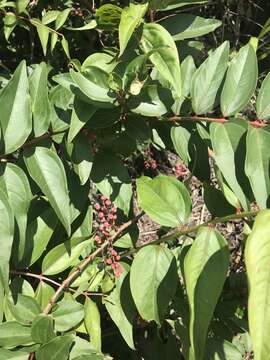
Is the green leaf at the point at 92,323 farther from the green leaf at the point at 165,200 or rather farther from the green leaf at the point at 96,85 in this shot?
the green leaf at the point at 96,85

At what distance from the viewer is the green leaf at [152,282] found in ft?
3.07

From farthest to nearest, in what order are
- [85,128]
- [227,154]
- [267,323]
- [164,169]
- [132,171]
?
[164,169], [132,171], [85,128], [227,154], [267,323]

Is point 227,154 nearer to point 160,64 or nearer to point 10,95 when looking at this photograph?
point 160,64

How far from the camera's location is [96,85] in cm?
90

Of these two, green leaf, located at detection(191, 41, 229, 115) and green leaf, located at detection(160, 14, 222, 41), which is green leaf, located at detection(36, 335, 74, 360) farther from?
green leaf, located at detection(160, 14, 222, 41)

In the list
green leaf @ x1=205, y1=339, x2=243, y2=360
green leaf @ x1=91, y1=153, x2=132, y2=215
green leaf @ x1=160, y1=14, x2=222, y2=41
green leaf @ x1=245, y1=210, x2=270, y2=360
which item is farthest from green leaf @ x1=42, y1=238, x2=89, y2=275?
green leaf @ x1=245, y1=210, x2=270, y2=360

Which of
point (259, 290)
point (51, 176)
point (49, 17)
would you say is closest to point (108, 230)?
point (51, 176)

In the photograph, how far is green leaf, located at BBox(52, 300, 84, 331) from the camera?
3.28 feet

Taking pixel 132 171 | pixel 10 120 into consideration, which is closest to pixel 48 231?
pixel 10 120

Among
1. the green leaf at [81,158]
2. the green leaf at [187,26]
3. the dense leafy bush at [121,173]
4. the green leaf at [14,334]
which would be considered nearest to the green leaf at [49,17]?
the dense leafy bush at [121,173]

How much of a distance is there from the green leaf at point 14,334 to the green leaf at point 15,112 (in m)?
0.31

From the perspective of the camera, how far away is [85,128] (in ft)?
3.39

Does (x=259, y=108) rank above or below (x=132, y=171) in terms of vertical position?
above

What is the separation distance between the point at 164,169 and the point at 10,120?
5.62 feet
